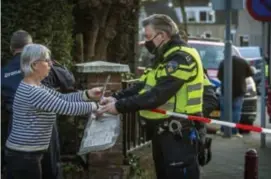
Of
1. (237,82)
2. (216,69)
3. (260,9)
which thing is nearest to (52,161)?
(260,9)

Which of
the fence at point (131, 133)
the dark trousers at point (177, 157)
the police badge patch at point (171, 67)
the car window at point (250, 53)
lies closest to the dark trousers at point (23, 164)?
the dark trousers at point (177, 157)

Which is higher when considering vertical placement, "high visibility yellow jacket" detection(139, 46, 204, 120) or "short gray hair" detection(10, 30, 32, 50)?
"short gray hair" detection(10, 30, 32, 50)

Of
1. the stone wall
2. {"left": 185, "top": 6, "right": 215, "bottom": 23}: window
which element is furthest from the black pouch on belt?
{"left": 185, "top": 6, "right": 215, "bottom": 23}: window

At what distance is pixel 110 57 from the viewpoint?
11.4 meters

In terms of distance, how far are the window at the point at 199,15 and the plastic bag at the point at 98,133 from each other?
5341 centimetres

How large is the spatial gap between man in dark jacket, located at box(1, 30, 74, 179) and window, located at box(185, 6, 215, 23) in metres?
52.7

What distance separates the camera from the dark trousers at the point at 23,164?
17.3 ft

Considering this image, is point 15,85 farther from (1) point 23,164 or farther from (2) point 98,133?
(1) point 23,164

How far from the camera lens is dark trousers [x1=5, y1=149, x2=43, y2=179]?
528 cm

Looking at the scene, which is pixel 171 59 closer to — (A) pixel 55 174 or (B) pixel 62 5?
(A) pixel 55 174

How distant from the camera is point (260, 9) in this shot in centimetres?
1098

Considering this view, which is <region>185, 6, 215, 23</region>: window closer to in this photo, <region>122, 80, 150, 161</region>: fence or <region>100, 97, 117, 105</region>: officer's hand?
<region>122, 80, 150, 161</region>: fence

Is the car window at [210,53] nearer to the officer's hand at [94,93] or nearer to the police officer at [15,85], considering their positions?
the police officer at [15,85]

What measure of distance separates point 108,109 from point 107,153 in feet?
6.88
